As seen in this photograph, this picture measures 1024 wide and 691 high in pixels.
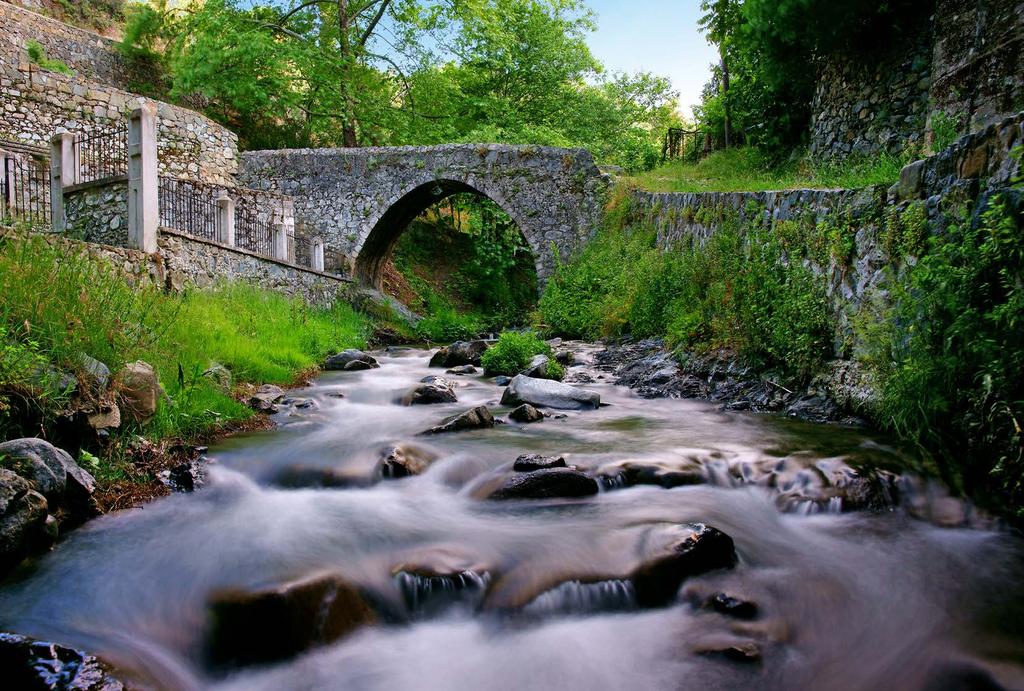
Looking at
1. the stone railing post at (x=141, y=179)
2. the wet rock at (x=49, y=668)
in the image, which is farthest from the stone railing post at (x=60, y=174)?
the wet rock at (x=49, y=668)

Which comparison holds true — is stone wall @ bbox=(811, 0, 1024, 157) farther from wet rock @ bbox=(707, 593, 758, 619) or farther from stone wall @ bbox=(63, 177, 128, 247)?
stone wall @ bbox=(63, 177, 128, 247)

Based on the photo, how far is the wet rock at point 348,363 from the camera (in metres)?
9.91

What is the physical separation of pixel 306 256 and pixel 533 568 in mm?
15181

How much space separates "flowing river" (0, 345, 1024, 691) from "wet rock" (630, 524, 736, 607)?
6cm

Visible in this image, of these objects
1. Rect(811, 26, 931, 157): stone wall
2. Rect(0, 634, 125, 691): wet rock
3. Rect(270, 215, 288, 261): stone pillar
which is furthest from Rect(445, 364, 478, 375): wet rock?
Rect(811, 26, 931, 157): stone wall

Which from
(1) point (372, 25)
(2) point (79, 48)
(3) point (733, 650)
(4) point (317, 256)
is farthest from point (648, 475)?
(2) point (79, 48)

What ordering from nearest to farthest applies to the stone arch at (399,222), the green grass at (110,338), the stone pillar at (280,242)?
1. the green grass at (110,338)
2. the stone pillar at (280,242)
3. the stone arch at (399,222)

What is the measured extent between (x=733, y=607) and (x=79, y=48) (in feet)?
81.6

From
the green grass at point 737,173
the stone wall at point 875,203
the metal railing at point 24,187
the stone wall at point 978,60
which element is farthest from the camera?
the green grass at point 737,173

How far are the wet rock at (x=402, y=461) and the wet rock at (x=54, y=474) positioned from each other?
1747 millimetres

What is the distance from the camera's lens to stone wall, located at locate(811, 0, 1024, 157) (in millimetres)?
8938

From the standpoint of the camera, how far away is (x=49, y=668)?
2.47 meters

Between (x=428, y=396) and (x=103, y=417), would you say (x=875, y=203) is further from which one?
(x=103, y=417)

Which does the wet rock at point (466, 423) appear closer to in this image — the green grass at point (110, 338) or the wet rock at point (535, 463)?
the wet rock at point (535, 463)
